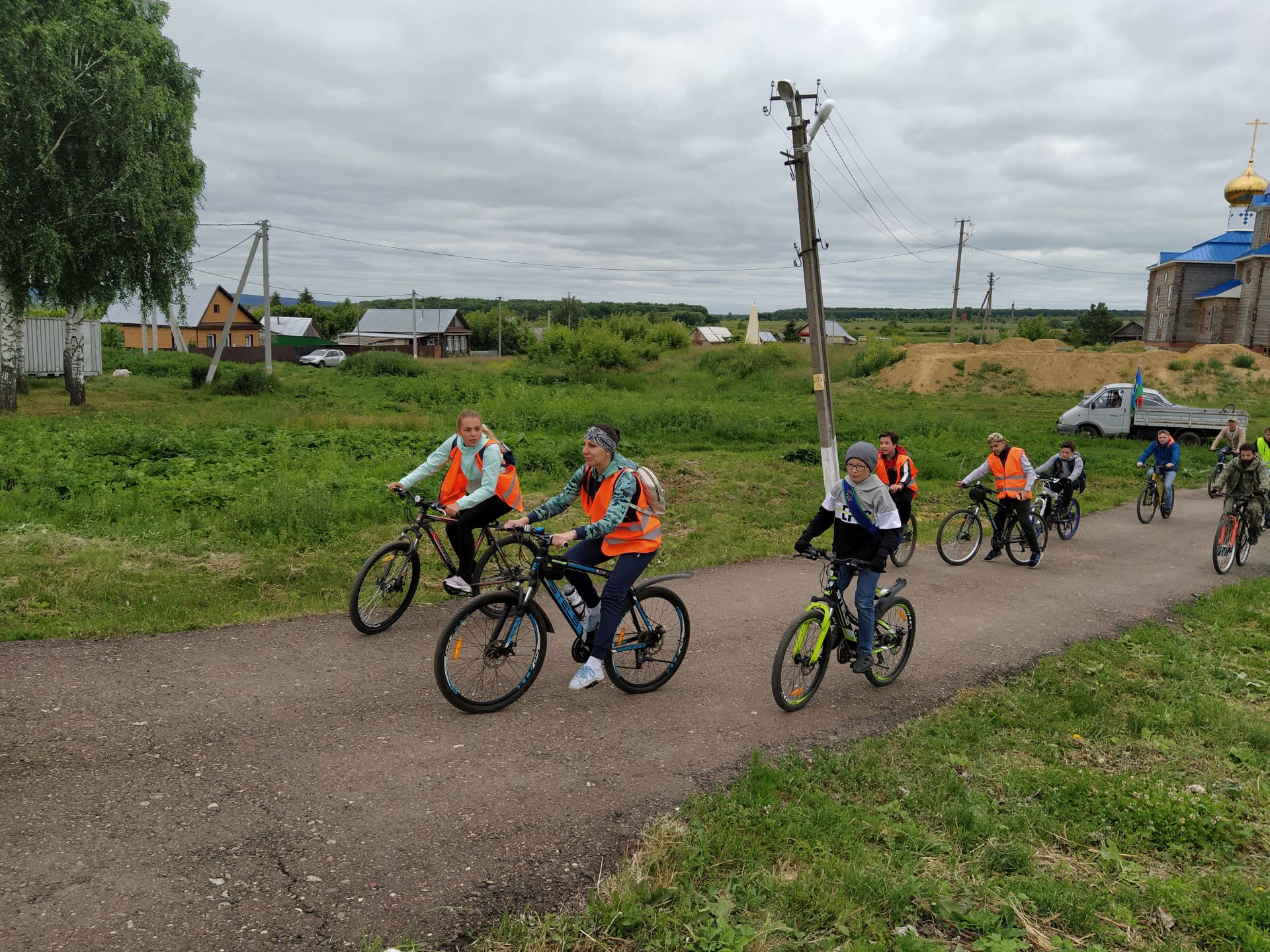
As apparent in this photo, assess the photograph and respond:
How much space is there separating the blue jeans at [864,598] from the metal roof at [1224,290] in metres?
60.7

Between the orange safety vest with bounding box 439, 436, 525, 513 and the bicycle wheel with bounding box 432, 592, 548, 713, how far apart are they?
199 centimetres

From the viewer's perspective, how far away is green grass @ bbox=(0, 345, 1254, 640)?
829 cm

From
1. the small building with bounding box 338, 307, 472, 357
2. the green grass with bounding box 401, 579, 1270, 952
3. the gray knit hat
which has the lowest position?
the green grass with bounding box 401, 579, 1270, 952

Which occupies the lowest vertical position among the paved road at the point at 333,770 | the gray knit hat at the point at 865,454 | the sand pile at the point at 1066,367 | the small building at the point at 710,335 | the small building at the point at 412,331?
the paved road at the point at 333,770

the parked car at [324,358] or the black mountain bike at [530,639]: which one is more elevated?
the parked car at [324,358]

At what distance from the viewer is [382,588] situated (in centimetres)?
739

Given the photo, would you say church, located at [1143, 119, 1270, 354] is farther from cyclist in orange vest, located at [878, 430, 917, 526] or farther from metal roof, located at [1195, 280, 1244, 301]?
cyclist in orange vest, located at [878, 430, 917, 526]

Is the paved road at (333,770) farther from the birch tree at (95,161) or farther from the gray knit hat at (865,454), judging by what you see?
the birch tree at (95,161)

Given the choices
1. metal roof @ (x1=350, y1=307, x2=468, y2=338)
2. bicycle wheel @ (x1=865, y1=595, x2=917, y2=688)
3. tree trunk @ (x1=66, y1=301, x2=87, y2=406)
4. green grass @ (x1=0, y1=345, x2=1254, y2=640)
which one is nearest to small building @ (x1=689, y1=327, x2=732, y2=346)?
metal roof @ (x1=350, y1=307, x2=468, y2=338)

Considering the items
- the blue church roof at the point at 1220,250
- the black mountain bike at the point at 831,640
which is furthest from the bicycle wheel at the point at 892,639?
the blue church roof at the point at 1220,250

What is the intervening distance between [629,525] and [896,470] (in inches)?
221

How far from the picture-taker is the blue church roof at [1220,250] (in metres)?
59.2

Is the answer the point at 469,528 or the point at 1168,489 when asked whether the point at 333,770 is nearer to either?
the point at 469,528

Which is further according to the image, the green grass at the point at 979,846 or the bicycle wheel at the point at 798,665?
the bicycle wheel at the point at 798,665
